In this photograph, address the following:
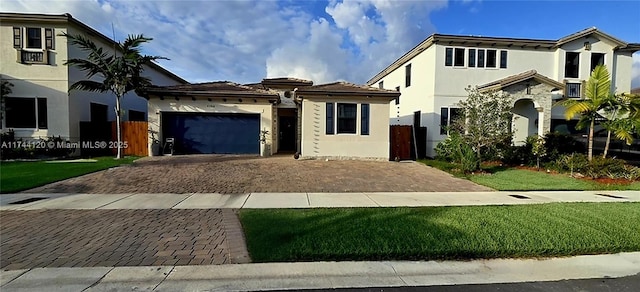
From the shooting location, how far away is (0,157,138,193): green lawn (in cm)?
877

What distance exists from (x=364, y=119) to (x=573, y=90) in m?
13.1

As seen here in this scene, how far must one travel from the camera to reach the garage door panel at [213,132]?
16188 millimetres

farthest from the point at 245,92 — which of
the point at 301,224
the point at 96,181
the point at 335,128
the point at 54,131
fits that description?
the point at 301,224

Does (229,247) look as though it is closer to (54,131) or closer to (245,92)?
(245,92)

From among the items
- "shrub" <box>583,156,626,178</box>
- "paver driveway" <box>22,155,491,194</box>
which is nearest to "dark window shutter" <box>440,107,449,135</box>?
"paver driveway" <box>22,155,491,194</box>

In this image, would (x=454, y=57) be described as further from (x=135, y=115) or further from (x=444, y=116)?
(x=135, y=115)

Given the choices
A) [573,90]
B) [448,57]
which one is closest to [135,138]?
[448,57]

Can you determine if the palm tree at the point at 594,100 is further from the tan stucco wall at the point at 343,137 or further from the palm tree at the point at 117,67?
the palm tree at the point at 117,67

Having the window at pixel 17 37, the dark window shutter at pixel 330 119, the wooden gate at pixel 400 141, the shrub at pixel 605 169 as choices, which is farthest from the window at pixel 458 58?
the window at pixel 17 37

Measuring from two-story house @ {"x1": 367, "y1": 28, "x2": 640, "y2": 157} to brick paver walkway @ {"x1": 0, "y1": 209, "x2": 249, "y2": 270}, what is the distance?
14.6m

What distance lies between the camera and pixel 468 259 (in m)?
4.26

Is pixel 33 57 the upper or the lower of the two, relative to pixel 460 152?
upper

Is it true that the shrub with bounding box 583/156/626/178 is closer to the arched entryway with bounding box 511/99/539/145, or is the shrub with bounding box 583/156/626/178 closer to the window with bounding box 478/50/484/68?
the arched entryway with bounding box 511/99/539/145

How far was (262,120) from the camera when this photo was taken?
53.8ft
